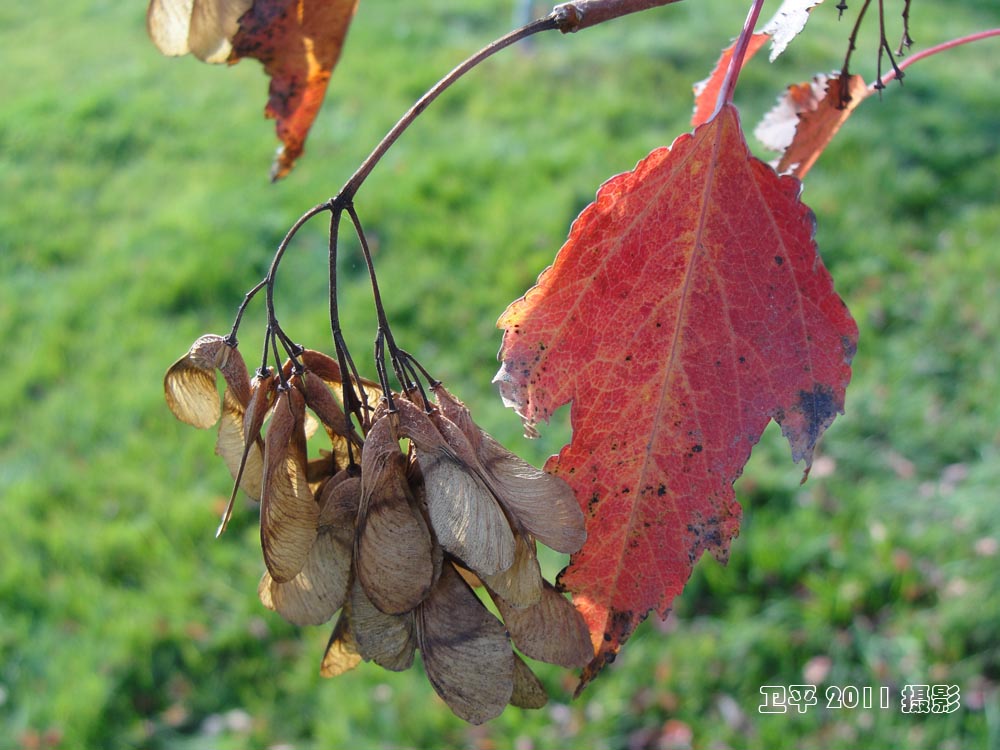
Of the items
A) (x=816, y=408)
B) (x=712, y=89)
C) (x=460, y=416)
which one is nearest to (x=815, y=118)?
(x=712, y=89)

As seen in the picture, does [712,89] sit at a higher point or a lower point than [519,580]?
higher

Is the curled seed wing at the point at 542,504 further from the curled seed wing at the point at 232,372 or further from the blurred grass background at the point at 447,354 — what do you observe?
the blurred grass background at the point at 447,354

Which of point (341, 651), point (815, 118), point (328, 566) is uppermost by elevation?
point (815, 118)

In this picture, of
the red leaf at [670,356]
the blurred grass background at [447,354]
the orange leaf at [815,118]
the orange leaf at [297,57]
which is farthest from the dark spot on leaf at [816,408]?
the blurred grass background at [447,354]

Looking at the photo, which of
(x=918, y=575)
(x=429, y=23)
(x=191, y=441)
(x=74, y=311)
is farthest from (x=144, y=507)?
(x=429, y=23)

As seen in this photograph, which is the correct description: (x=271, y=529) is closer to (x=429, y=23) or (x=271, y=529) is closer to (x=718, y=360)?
(x=718, y=360)

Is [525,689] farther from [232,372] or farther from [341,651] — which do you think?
[232,372]

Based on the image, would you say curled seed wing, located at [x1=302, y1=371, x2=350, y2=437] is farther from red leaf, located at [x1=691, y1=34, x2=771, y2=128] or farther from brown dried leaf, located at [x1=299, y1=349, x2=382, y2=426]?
red leaf, located at [x1=691, y1=34, x2=771, y2=128]
